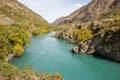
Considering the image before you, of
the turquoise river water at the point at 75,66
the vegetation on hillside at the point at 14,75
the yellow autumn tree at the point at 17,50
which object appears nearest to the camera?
the vegetation on hillside at the point at 14,75

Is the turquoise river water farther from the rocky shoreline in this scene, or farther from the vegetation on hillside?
the vegetation on hillside

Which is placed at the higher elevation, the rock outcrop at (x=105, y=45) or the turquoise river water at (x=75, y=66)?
the rock outcrop at (x=105, y=45)

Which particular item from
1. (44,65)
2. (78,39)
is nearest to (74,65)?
(44,65)

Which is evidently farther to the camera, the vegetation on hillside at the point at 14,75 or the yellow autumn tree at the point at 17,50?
the yellow autumn tree at the point at 17,50

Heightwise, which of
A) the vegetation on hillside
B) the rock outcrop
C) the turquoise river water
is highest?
the vegetation on hillside

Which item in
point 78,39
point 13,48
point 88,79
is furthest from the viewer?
point 78,39

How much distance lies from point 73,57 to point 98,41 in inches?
543

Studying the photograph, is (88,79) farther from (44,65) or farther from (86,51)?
(86,51)

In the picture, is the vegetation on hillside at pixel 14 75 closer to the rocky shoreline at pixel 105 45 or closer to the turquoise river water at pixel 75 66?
the turquoise river water at pixel 75 66

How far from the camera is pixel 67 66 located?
68.6m

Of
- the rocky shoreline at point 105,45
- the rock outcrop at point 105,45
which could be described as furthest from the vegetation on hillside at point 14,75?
the rock outcrop at point 105,45

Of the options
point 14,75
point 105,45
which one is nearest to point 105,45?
point 105,45

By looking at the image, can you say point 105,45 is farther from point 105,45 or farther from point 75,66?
point 75,66

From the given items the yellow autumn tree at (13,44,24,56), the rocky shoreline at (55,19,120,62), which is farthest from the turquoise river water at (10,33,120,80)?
the rocky shoreline at (55,19,120,62)
